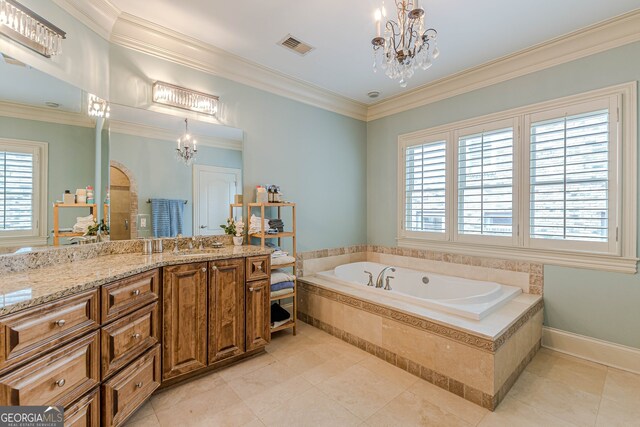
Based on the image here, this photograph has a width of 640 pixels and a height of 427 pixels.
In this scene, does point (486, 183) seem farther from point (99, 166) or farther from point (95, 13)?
point (95, 13)

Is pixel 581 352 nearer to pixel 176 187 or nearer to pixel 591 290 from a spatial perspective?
pixel 591 290

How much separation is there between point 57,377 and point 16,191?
1.15 m

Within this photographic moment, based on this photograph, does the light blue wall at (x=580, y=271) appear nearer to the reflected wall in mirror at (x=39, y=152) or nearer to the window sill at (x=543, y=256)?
the window sill at (x=543, y=256)

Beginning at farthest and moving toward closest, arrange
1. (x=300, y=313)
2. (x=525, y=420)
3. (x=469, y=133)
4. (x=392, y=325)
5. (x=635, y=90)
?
(x=300, y=313) → (x=469, y=133) → (x=392, y=325) → (x=635, y=90) → (x=525, y=420)

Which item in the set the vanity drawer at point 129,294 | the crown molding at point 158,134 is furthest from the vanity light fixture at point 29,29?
the vanity drawer at point 129,294

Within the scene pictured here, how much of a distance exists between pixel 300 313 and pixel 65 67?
3.02 meters

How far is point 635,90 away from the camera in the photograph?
2.30 metres

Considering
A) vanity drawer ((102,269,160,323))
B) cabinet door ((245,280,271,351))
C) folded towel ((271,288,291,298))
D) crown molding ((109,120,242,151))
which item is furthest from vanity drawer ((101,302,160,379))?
crown molding ((109,120,242,151))

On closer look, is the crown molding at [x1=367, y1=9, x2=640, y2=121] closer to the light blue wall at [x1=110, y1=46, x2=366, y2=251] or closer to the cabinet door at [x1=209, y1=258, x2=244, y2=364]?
the light blue wall at [x1=110, y1=46, x2=366, y2=251]

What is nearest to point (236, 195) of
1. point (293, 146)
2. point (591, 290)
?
point (293, 146)

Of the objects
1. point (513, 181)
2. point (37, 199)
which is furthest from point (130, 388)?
point (513, 181)

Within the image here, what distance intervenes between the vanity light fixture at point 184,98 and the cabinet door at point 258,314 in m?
1.74

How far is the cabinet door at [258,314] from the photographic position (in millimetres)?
2447

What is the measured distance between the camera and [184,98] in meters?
2.67
